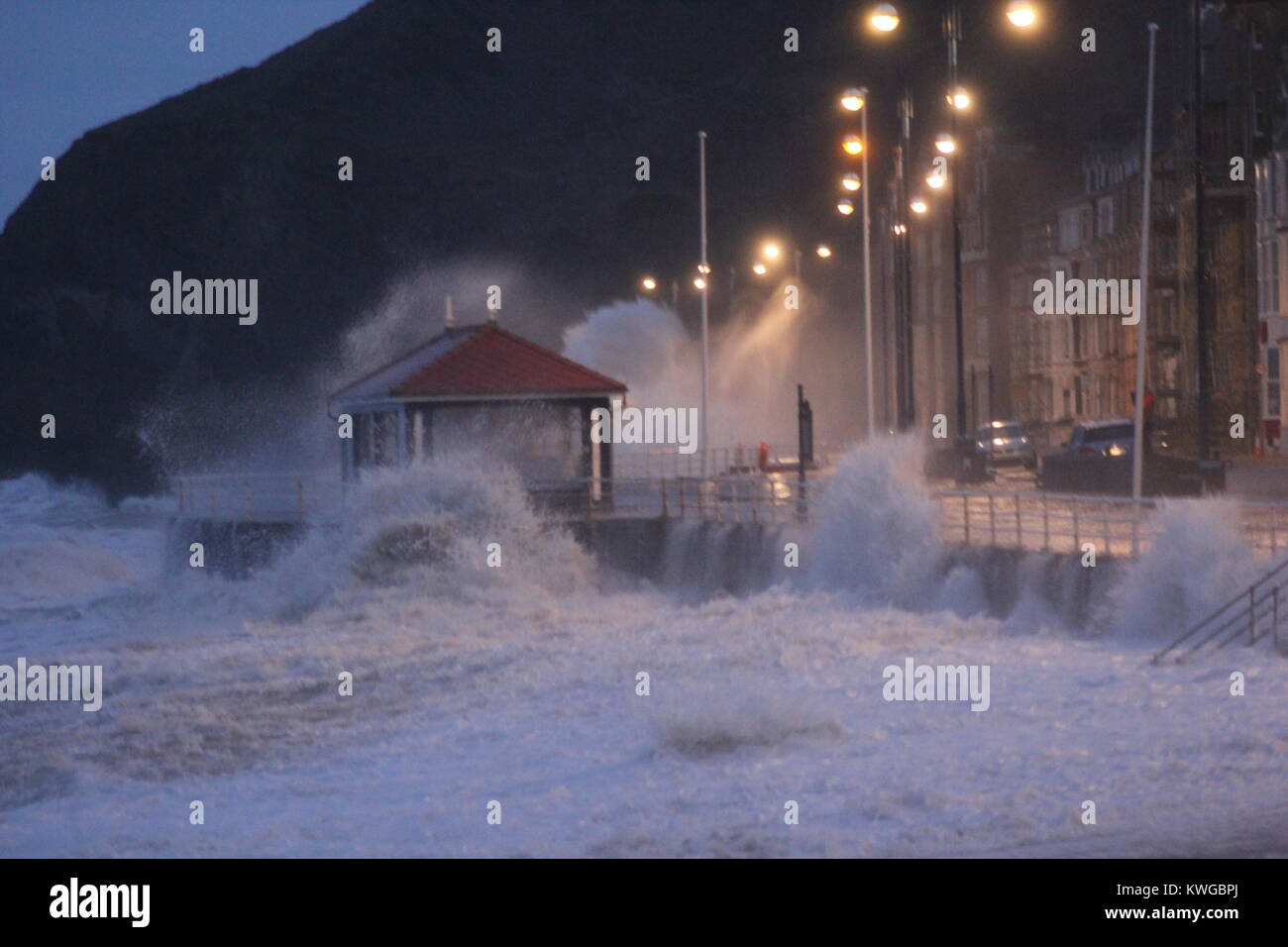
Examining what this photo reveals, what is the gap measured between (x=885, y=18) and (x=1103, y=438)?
1511 centimetres

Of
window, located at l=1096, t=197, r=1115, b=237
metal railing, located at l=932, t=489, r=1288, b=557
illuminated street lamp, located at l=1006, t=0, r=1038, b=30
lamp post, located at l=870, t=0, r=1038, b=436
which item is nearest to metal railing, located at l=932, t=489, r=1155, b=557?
metal railing, located at l=932, t=489, r=1288, b=557

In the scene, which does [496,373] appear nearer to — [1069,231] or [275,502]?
[275,502]

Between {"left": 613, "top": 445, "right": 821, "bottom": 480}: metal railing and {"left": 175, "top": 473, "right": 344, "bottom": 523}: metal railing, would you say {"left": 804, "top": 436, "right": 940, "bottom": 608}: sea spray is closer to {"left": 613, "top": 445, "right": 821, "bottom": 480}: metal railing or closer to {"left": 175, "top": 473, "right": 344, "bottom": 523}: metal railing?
{"left": 175, "top": 473, "right": 344, "bottom": 523}: metal railing

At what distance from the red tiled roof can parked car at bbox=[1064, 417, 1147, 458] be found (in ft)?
33.8

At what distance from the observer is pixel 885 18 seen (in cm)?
2373

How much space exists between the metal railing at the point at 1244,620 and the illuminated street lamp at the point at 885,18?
10430 mm

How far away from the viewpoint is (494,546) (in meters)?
29.5

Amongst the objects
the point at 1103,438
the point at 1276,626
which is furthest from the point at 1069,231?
the point at 1276,626

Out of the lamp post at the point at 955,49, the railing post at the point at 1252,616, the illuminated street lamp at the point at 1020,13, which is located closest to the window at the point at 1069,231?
the lamp post at the point at 955,49

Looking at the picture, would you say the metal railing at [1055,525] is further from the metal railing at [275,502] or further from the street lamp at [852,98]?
the metal railing at [275,502]

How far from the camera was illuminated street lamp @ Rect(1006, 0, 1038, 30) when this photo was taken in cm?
2148

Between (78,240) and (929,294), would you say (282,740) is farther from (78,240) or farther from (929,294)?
(78,240)

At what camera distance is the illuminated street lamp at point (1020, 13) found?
21.5 meters
